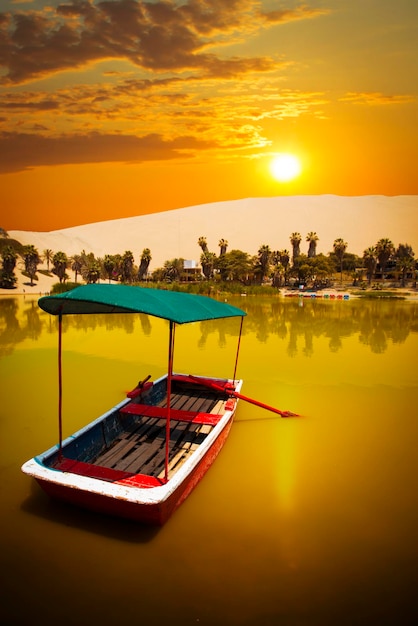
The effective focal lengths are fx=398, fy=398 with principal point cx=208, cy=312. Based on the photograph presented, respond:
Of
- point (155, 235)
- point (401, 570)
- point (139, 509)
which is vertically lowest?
point (401, 570)

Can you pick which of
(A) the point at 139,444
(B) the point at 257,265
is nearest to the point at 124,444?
(A) the point at 139,444

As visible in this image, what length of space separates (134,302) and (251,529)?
345 centimetres

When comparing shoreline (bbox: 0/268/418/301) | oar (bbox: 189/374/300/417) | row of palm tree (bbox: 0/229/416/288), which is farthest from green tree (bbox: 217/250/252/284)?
oar (bbox: 189/374/300/417)

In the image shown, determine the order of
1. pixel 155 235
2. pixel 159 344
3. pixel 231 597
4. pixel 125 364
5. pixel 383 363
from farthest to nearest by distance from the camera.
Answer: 1. pixel 155 235
2. pixel 159 344
3. pixel 383 363
4. pixel 125 364
5. pixel 231 597

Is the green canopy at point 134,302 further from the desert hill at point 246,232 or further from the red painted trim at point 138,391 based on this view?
the desert hill at point 246,232

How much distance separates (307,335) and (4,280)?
58.1 metres

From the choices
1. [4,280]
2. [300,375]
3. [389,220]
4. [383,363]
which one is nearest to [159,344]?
[300,375]

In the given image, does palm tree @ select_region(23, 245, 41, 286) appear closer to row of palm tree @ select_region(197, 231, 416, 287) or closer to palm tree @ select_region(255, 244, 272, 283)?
row of palm tree @ select_region(197, 231, 416, 287)

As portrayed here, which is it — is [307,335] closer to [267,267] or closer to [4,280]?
[267,267]

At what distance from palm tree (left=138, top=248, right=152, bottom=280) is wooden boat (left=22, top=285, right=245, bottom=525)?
2679 inches

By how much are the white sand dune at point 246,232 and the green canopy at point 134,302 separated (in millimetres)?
146935

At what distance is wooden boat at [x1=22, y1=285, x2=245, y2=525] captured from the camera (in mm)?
4820

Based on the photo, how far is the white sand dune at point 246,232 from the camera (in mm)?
162125

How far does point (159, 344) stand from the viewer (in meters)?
17.9
